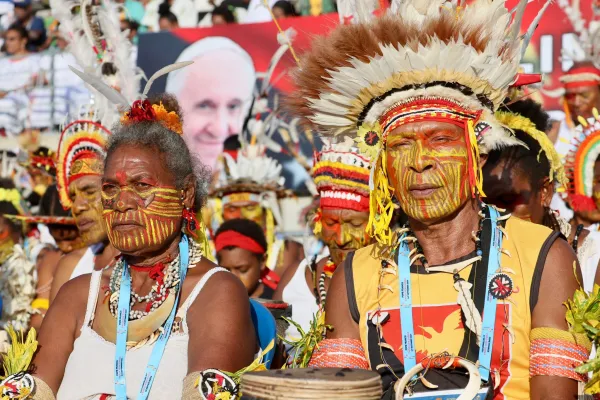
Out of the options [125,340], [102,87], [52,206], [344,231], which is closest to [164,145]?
[102,87]

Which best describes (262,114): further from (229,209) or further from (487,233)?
(487,233)

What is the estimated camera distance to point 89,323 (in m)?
4.36

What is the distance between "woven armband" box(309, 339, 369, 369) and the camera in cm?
399

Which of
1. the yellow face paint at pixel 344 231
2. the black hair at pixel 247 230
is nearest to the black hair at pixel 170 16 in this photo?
the black hair at pixel 247 230

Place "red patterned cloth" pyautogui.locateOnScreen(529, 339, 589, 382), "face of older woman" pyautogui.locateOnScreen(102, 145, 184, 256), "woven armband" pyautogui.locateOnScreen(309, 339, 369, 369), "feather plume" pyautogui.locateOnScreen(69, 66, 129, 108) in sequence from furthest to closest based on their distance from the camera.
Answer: "feather plume" pyautogui.locateOnScreen(69, 66, 129, 108) → "face of older woman" pyautogui.locateOnScreen(102, 145, 184, 256) → "woven armband" pyautogui.locateOnScreen(309, 339, 369, 369) → "red patterned cloth" pyautogui.locateOnScreen(529, 339, 589, 382)

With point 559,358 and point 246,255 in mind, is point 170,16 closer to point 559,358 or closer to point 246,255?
point 246,255

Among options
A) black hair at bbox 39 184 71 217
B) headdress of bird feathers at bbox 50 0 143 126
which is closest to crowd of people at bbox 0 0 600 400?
headdress of bird feathers at bbox 50 0 143 126

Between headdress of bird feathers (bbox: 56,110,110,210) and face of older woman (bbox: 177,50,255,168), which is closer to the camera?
headdress of bird feathers (bbox: 56,110,110,210)

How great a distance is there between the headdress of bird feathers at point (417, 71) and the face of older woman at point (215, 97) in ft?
20.7

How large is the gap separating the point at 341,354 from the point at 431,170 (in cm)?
88

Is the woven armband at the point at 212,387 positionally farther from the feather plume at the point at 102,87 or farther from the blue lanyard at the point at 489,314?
the feather plume at the point at 102,87

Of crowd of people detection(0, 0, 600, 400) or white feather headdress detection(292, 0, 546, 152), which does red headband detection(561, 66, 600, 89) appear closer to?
crowd of people detection(0, 0, 600, 400)

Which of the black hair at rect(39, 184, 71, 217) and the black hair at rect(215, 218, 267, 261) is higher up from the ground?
the black hair at rect(39, 184, 71, 217)

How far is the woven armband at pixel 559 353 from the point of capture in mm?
3674
